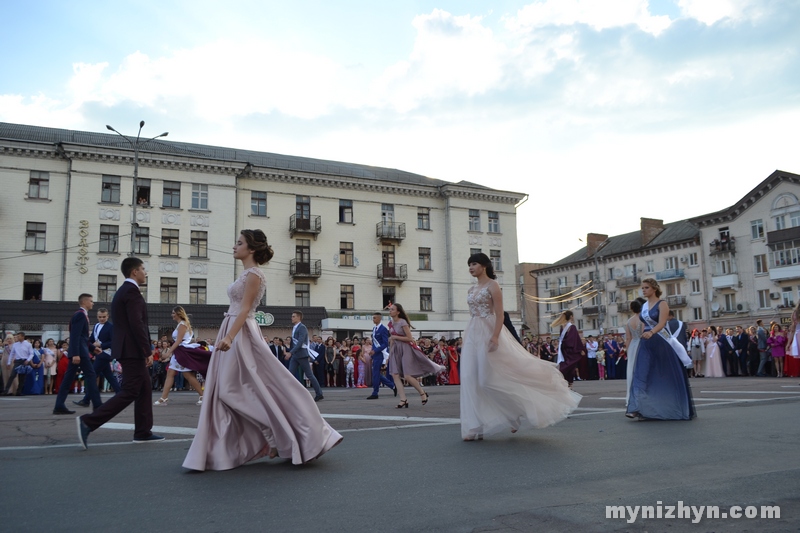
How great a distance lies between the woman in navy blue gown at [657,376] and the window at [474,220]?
148ft

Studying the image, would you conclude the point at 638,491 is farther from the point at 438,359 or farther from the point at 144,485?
the point at 438,359

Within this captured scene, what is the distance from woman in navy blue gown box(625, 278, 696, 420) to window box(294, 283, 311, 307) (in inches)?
1563

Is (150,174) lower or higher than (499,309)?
higher

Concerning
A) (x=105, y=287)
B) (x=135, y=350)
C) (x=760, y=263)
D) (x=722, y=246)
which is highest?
(x=722, y=246)

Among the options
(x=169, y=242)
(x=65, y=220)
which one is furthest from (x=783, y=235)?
(x=65, y=220)

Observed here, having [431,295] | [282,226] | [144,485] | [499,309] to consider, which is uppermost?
[282,226]

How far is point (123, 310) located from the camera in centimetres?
706

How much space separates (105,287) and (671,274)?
5399cm

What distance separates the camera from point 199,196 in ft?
149

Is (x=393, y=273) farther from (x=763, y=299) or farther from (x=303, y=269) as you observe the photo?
(x=763, y=299)

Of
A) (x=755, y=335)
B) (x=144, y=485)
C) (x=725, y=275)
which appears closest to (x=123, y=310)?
(x=144, y=485)

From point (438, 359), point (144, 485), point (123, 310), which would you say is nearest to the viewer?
point (144, 485)

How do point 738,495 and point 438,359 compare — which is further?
point 438,359

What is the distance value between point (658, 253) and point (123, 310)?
236ft
